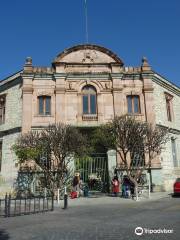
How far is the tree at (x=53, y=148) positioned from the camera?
18344 mm

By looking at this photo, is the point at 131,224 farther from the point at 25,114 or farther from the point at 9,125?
the point at 9,125

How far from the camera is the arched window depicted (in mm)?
23125

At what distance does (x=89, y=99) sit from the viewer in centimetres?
2336

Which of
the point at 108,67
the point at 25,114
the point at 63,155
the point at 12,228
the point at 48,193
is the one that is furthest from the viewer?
the point at 108,67

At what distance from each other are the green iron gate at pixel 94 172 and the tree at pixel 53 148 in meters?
2.70

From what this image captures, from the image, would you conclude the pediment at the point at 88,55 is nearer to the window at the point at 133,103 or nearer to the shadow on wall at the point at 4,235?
the window at the point at 133,103

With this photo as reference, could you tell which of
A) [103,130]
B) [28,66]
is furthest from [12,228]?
[28,66]

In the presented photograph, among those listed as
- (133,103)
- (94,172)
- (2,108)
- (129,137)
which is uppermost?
(2,108)

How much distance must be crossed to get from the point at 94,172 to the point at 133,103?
20.9ft

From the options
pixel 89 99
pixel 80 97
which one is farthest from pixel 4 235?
pixel 89 99

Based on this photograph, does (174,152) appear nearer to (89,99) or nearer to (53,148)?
(89,99)

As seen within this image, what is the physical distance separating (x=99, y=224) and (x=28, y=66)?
16587 mm

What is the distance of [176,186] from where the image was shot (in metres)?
19.2

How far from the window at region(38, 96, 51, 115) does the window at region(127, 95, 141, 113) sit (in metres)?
6.41
